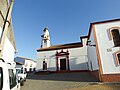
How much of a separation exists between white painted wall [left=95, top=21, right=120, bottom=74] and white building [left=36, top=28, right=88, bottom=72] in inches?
405

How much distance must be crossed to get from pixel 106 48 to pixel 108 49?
234mm

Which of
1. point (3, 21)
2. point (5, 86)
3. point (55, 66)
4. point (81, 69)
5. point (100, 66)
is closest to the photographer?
point (5, 86)

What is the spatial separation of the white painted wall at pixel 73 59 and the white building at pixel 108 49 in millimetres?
9895

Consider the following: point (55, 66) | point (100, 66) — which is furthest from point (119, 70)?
point (55, 66)

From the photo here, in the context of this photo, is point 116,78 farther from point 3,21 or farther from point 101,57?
point 3,21

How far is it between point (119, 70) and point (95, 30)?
5.26 meters

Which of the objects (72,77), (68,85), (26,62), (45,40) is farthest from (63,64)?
(26,62)

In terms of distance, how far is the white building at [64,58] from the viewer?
22.6m

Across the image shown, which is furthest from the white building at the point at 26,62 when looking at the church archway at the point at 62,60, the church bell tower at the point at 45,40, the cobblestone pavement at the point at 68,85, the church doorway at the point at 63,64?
the cobblestone pavement at the point at 68,85

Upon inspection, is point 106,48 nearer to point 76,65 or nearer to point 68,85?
point 68,85

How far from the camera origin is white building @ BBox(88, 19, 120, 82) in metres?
11.3

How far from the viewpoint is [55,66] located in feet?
78.2

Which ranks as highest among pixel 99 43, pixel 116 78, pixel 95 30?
pixel 95 30

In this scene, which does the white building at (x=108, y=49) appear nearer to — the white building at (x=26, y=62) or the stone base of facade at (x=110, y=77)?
the stone base of facade at (x=110, y=77)
